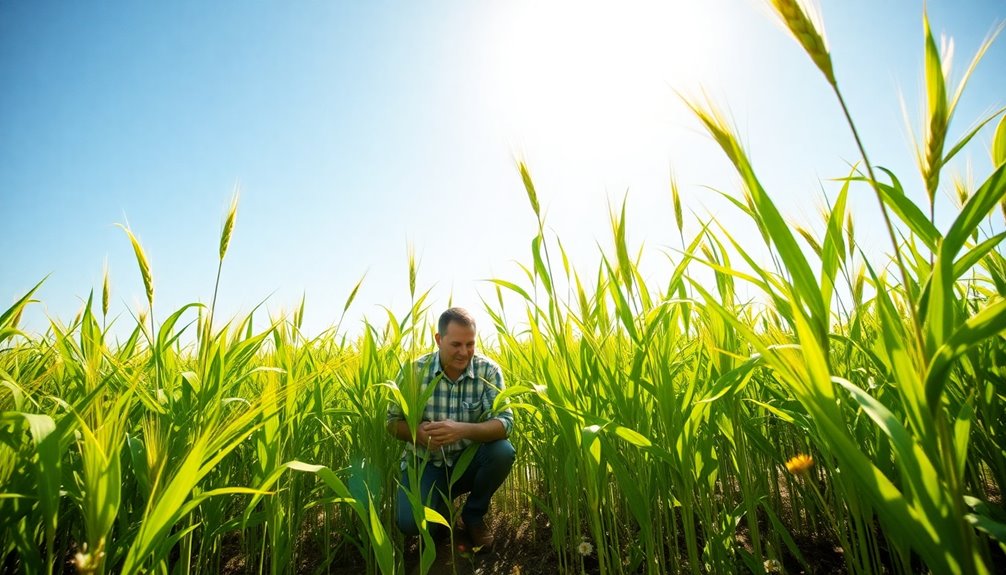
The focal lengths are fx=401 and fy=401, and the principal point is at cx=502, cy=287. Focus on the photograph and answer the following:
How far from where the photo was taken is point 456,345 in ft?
7.05

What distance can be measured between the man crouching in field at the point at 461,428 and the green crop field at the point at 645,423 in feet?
0.46

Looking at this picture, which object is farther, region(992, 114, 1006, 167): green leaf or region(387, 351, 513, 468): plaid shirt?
region(387, 351, 513, 468): plaid shirt

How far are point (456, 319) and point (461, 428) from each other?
0.56m

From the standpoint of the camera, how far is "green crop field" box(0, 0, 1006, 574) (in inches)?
21.8

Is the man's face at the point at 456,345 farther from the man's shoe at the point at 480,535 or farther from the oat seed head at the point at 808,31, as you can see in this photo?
the oat seed head at the point at 808,31

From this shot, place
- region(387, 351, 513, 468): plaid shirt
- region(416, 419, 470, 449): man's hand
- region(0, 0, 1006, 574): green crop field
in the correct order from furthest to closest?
region(387, 351, 513, 468): plaid shirt, region(416, 419, 470, 449): man's hand, region(0, 0, 1006, 574): green crop field

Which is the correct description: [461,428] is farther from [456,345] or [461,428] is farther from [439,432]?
[456,345]

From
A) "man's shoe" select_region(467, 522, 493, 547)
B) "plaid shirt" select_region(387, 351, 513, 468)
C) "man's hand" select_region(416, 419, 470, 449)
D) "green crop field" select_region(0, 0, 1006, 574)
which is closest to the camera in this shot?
"green crop field" select_region(0, 0, 1006, 574)

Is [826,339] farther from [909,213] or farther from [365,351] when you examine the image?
[365,351]

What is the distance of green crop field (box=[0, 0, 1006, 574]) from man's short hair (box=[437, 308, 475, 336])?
196 millimetres

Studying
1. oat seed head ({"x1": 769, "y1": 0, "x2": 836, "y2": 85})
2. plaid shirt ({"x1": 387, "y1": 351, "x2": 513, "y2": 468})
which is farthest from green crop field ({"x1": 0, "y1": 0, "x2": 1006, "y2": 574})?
plaid shirt ({"x1": 387, "y1": 351, "x2": 513, "y2": 468})

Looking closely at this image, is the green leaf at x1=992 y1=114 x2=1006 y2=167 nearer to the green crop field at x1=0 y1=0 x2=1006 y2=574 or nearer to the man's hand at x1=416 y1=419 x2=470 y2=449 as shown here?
the green crop field at x1=0 y1=0 x2=1006 y2=574

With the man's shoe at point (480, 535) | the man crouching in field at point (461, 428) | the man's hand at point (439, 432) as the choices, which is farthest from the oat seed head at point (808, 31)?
the man's shoe at point (480, 535)

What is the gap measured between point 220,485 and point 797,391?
155cm
